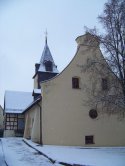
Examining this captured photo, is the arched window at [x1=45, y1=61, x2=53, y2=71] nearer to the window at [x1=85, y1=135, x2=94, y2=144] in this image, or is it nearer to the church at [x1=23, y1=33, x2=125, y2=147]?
the church at [x1=23, y1=33, x2=125, y2=147]

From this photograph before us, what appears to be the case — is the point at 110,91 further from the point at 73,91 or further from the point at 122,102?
the point at 73,91

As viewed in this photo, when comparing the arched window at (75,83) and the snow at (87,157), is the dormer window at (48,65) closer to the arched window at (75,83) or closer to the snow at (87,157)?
the arched window at (75,83)

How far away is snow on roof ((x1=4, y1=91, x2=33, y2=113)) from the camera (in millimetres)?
37719

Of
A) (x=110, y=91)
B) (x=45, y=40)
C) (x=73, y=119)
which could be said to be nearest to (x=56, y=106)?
(x=73, y=119)

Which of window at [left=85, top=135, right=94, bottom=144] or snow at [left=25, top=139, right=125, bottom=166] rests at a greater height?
window at [left=85, top=135, right=94, bottom=144]

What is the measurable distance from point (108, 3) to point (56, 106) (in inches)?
323

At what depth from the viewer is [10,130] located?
3553cm

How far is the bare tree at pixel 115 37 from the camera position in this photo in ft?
54.9

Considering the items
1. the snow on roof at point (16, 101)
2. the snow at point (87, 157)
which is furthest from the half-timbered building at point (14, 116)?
the snow at point (87, 157)

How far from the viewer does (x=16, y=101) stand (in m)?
40.2

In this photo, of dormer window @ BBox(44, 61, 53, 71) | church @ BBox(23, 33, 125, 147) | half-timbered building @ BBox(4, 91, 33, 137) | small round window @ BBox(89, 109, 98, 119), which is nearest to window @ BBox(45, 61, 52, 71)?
dormer window @ BBox(44, 61, 53, 71)

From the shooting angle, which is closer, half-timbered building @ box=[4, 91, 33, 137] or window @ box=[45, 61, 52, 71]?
window @ box=[45, 61, 52, 71]

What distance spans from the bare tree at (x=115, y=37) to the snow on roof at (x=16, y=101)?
22543 millimetres

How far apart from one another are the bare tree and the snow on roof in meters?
22.5
